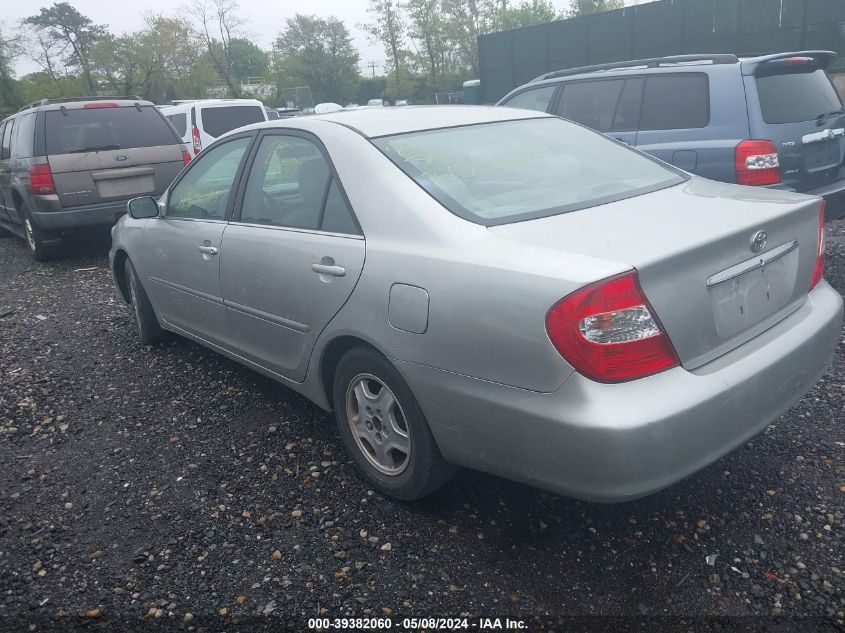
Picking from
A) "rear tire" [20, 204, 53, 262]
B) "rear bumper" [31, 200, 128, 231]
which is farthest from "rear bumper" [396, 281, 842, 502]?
"rear tire" [20, 204, 53, 262]

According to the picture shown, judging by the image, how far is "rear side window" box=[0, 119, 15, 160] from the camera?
9.46 metres

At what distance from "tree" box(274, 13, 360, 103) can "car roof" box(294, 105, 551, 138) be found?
55394 millimetres

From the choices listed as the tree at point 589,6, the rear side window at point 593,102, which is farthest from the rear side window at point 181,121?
the tree at point 589,6

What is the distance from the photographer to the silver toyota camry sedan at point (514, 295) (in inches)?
87.4

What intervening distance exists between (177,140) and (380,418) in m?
7.15

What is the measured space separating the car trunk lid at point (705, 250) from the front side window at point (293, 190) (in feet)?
2.98

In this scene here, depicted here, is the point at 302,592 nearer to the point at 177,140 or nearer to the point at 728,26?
the point at 177,140

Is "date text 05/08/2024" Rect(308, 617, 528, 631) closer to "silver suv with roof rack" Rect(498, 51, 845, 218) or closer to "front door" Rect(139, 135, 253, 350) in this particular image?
"front door" Rect(139, 135, 253, 350)

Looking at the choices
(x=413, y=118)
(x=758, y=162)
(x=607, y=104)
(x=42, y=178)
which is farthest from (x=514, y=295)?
(x=42, y=178)

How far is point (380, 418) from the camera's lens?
119 inches

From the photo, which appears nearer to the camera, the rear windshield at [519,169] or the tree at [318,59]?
the rear windshield at [519,169]

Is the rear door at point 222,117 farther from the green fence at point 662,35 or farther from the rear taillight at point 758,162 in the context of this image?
the green fence at point 662,35

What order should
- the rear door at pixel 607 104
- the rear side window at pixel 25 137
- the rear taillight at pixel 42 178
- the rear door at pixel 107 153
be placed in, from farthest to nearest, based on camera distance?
the rear side window at pixel 25 137, the rear door at pixel 107 153, the rear taillight at pixel 42 178, the rear door at pixel 607 104

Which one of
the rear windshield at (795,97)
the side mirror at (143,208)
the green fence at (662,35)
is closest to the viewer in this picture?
the side mirror at (143,208)
